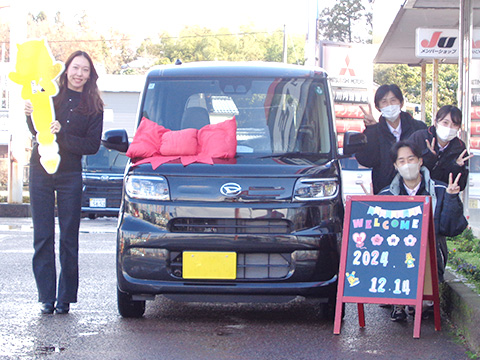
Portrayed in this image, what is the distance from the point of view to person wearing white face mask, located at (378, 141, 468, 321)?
223 inches

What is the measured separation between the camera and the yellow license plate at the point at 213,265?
17.3 feet

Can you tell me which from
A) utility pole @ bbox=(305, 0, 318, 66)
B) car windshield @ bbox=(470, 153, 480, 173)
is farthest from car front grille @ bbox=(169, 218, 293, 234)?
utility pole @ bbox=(305, 0, 318, 66)

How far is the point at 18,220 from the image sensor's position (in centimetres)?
1580

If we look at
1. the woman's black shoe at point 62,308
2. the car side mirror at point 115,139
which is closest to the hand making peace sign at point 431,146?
the car side mirror at point 115,139

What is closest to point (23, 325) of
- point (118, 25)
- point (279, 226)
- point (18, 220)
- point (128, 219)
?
point (128, 219)

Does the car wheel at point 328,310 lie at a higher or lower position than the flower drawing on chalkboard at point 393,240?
lower

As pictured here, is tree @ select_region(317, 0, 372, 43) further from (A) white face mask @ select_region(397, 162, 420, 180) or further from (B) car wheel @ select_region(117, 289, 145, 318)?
(B) car wheel @ select_region(117, 289, 145, 318)

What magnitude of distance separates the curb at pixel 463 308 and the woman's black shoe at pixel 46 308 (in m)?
3.04

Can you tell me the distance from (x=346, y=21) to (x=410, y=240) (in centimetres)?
5802

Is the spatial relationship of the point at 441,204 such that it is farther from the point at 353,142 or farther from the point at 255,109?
the point at 255,109

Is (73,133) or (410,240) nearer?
(410,240)

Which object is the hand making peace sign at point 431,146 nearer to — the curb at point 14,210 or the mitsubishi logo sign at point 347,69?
the curb at point 14,210

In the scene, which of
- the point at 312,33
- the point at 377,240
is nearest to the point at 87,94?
the point at 377,240

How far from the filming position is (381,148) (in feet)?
21.7
